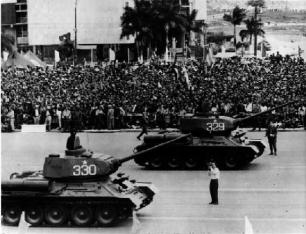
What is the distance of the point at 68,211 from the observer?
14961 mm

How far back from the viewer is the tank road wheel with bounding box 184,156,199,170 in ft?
74.5

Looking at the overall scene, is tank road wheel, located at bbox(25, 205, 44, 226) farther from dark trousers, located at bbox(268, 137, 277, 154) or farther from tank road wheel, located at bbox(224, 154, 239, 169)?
dark trousers, located at bbox(268, 137, 277, 154)

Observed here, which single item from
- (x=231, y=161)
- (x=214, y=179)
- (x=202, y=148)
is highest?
(x=214, y=179)

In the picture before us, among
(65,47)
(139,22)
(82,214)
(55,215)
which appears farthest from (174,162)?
(65,47)

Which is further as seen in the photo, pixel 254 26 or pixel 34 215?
pixel 254 26

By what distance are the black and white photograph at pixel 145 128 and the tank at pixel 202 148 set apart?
4 cm

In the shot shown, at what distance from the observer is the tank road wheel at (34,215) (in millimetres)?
14977

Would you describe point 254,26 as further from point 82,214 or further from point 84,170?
point 82,214

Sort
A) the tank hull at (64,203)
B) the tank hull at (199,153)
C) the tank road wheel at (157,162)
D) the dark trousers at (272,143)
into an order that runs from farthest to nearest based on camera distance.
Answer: the dark trousers at (272,143), the tank road wheel at (157,162), the tank hull at (199,153), the tank hull at (64,203)

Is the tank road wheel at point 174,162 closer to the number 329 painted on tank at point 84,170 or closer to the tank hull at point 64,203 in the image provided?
the tank hull at point 64,203

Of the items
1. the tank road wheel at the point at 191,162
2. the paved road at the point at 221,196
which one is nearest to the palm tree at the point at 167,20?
the paved road at the point at 221,196

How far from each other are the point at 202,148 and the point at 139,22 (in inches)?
749

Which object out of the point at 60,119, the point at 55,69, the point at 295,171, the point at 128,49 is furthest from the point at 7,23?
the point at 295,171

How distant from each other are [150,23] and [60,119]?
1034 centimetres
